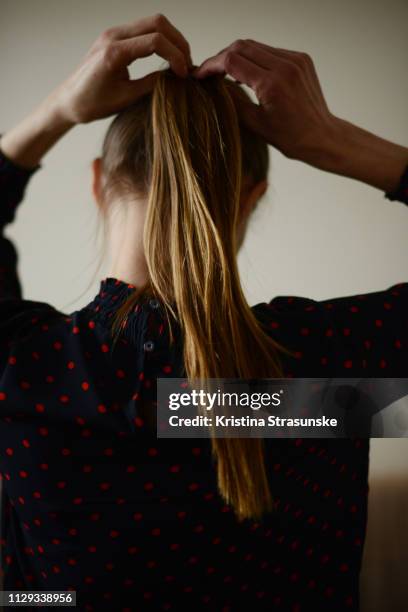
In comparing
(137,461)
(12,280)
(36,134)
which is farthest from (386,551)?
(36,134)

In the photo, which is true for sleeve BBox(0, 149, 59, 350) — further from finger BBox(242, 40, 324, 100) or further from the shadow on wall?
the shadow on wall

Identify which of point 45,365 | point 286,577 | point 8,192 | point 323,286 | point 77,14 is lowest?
point 286,577

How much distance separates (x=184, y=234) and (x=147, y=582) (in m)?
0.37

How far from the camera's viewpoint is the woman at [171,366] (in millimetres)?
519

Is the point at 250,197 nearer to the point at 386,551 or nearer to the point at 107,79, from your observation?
the point at 107,79

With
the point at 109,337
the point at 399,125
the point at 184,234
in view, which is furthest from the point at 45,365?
the point at 399,125

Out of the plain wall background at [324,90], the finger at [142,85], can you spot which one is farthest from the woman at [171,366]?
the plain wall background at [324,90]

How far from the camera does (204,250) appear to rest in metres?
0.53

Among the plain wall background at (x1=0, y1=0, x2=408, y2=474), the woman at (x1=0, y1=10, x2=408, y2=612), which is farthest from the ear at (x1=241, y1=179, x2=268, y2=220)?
the plain wall background at (x1=0, y1=0, x2=408, y2=474)

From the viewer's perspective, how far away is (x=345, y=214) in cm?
139

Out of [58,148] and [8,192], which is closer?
[8,192]

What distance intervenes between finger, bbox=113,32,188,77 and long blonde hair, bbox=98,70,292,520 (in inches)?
0.8

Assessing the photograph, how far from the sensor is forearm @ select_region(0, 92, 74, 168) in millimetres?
696

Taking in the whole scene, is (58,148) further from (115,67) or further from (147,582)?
(147,582)
